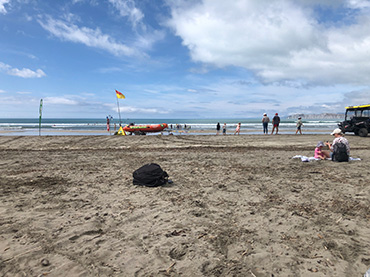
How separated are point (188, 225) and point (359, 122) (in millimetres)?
21363

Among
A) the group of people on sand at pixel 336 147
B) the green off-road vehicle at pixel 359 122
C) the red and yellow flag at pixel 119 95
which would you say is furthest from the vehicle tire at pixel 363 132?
A: the red and yellow flag at pixel 119 95

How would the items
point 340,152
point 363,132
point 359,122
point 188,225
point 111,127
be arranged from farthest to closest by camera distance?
point 111,127, point 359,122, point 363,132, point 340,152, point 188,225

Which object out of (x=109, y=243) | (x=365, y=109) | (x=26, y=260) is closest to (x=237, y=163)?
(x=109, y=243)

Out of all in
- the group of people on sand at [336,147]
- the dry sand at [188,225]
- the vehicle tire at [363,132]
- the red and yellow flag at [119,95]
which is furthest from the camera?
the red and yellow flag at [119,95]

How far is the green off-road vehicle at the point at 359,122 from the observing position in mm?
18328

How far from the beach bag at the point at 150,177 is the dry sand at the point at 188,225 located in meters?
0.21

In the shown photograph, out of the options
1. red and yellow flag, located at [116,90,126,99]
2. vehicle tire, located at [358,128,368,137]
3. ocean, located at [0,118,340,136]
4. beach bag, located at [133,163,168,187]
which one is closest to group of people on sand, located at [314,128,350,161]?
beach bag, located at [133,163,168,187]

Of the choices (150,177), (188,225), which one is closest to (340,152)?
(150,177)

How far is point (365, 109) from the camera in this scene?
62.1 ft

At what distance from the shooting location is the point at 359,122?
18.8 meters

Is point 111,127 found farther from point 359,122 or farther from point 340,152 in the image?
point 340,152

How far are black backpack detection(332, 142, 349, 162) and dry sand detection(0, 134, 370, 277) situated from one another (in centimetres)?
144

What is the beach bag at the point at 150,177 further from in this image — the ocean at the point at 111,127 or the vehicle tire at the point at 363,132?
the ocean at the point at 111,127

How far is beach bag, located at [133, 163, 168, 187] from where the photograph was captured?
18.1ft
